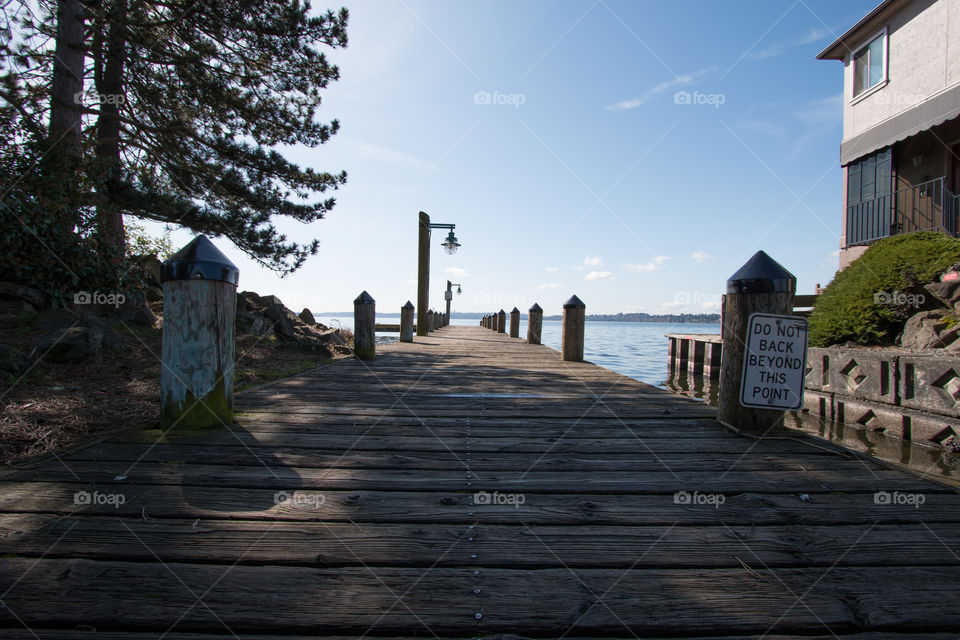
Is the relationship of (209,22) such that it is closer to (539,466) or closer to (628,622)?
(539,466)

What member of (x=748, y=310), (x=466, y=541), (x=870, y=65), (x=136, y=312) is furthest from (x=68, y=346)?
(x=870, y=65)

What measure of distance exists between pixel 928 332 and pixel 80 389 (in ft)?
33.1

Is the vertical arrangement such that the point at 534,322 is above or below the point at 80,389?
above

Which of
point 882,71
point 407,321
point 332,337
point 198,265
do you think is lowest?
point 332,337

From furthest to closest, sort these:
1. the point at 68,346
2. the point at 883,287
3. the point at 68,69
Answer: the point at 68,69 < the point at 883,287 < the point at 68,346

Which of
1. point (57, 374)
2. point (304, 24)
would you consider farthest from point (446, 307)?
point (57, 374)

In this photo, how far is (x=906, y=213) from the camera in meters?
11.8

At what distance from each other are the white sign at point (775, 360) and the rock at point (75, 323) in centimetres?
699

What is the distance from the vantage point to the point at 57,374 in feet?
14.8

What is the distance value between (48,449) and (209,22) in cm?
917

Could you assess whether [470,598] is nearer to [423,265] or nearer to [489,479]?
[489,479]

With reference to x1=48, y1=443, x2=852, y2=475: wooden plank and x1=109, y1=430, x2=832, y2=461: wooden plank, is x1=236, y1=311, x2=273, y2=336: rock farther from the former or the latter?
x1=48, y1=443, x2=852, y2=475: wooden plank

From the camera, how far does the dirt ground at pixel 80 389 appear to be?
275 cm

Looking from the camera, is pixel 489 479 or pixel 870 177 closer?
pixel 489 479
